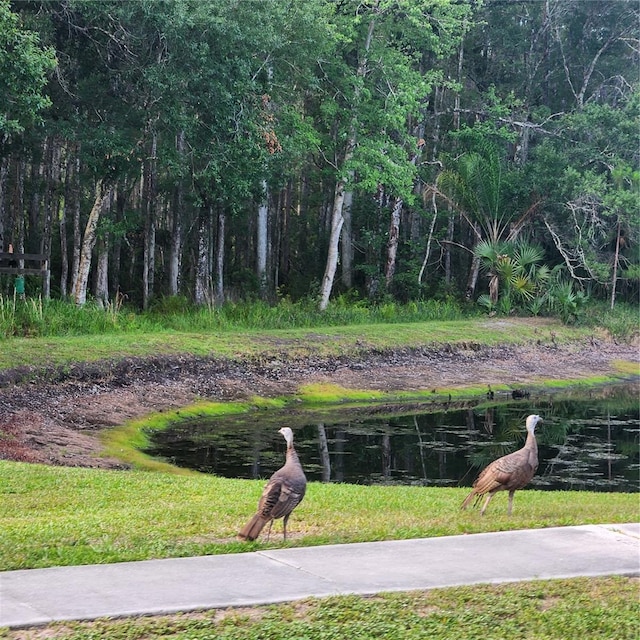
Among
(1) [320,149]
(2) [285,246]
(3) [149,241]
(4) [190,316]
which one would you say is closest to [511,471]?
(4) [190,316]

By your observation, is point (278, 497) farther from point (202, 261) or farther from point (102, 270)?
point (102, 270)

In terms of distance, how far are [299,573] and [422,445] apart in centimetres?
1285

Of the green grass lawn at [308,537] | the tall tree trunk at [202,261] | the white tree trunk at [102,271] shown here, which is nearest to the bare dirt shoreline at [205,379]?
the green grass lawn at [308,537]

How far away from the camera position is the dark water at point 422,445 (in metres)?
16.7

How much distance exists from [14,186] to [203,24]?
54.8 ft

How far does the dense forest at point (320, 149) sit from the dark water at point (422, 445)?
8.75 metres

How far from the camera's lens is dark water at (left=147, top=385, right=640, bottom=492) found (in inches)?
658

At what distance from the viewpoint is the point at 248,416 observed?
2197 centimetres

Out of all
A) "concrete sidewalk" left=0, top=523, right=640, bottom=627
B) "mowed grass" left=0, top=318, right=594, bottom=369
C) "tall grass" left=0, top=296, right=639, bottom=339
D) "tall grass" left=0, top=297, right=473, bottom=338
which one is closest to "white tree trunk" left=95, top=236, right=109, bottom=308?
"tall grass" left=0, top=296, right=639, bottom=339

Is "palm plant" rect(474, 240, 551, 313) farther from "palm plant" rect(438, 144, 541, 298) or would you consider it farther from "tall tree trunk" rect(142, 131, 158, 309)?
"tall tree trunk" rect(142, 131, 158, 309)

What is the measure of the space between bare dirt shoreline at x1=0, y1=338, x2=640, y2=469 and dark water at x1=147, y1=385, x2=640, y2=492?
1.42 m

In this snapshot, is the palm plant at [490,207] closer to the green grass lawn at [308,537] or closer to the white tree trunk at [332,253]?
the white tree trunk at [332,253]

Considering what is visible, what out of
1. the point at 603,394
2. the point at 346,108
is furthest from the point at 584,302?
the point at 346,108

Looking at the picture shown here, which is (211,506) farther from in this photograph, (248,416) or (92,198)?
(92,198)
